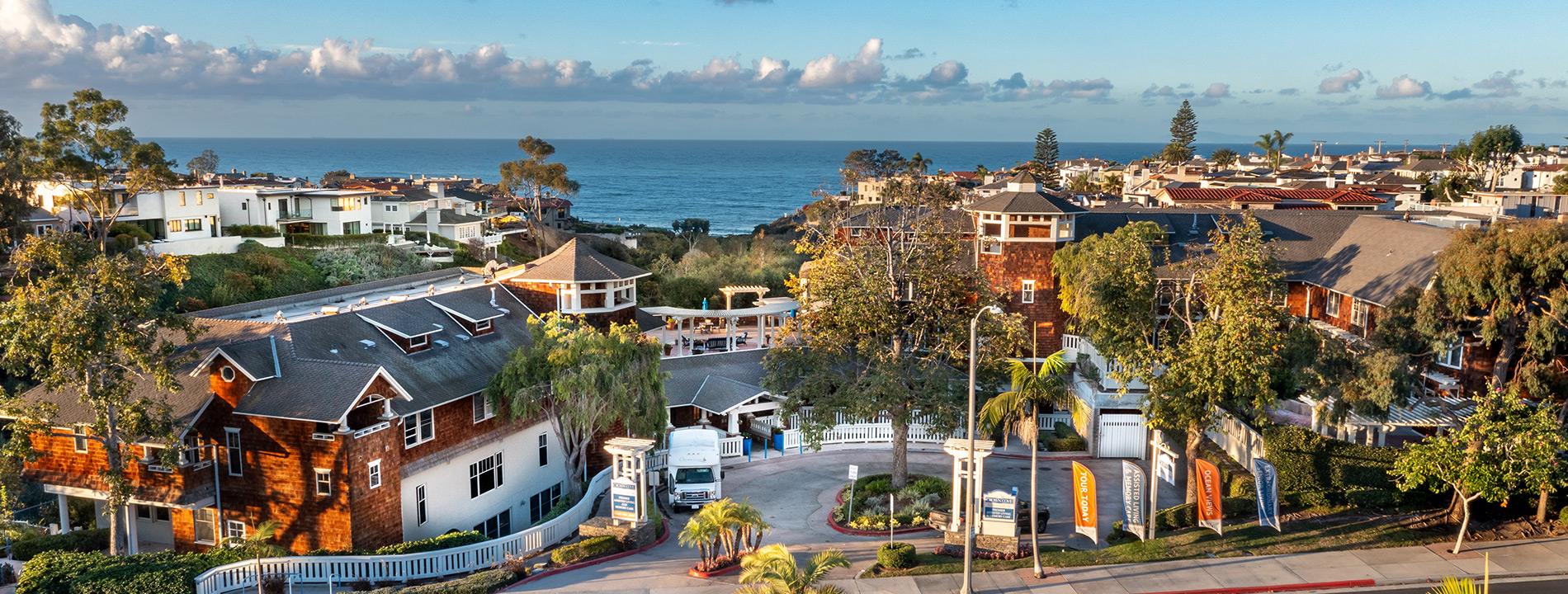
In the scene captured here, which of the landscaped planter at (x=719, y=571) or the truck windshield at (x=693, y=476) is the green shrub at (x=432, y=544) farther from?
the truck windshield at (x=693, y=476)

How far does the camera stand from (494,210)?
108 meters

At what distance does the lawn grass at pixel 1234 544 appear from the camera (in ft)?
83.7

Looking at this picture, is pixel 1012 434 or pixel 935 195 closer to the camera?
pixel 1012 434

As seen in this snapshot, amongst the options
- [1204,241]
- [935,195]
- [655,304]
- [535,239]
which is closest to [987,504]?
[1204,241]

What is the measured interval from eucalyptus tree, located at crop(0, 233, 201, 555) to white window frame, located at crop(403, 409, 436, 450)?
19.1ft

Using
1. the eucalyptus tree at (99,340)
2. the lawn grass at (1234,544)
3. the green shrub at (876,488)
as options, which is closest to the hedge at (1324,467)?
the lawn grass at (1234,544)

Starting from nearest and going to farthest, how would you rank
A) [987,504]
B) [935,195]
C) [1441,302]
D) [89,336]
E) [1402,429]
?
[89,336], [987,504], [1441,302], [1402,429], [935,195]

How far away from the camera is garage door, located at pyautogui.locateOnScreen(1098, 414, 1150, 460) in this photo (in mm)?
37406

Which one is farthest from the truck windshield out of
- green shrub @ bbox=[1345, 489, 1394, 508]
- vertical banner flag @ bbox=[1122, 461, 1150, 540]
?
green shrub @ bbox=[1345, 489, 1394, 508]

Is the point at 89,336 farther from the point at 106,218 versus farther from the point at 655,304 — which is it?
the point at 106,218

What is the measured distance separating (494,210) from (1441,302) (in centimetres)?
9470

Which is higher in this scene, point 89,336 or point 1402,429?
point 89,336

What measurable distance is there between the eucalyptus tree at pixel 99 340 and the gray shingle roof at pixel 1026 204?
31511 mm

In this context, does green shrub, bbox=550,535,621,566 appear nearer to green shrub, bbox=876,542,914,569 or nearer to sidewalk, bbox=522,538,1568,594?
sidewalk, bbox=522,538,1568,594
